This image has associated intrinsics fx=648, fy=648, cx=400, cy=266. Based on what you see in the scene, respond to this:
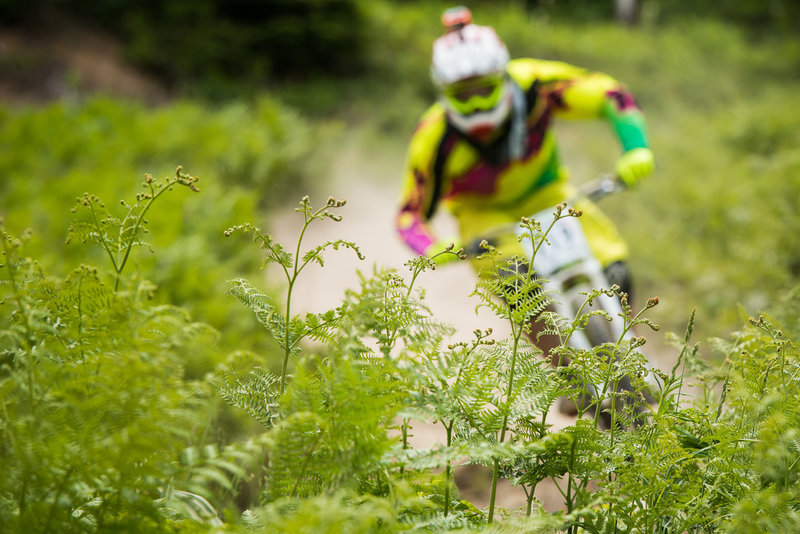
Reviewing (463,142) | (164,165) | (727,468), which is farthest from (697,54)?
(727,468)

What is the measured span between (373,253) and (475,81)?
4101mm

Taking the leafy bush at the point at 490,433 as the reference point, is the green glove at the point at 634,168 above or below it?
above

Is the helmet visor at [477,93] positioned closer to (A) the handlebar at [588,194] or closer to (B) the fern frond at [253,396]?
(A) the handlebar at [588,194]

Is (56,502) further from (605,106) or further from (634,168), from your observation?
(605,106)

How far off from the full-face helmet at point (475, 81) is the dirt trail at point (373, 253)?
129 cm

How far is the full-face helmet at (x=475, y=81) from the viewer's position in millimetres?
3074

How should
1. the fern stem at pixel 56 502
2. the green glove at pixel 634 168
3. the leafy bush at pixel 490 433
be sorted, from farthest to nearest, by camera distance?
1. the green glove at pixel 634 168
2. the leafy bush at pixel 490 433
3. the fern stem at pixel 56 502

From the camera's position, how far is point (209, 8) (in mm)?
11625

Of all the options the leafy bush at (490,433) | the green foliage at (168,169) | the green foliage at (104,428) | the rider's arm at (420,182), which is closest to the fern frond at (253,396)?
the leafy bush at (490,433)

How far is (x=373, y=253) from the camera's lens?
7078 millimetres

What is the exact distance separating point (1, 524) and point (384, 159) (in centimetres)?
864

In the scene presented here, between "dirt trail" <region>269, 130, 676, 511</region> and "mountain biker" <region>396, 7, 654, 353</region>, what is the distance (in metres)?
0.89

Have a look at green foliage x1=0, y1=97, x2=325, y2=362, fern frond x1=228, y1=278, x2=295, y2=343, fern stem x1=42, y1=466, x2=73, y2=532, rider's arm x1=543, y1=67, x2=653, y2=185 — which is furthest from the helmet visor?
fern stem x1=42, y1=466, x2=73, y2=532

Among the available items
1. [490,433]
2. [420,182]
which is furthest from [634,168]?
[490,433]
